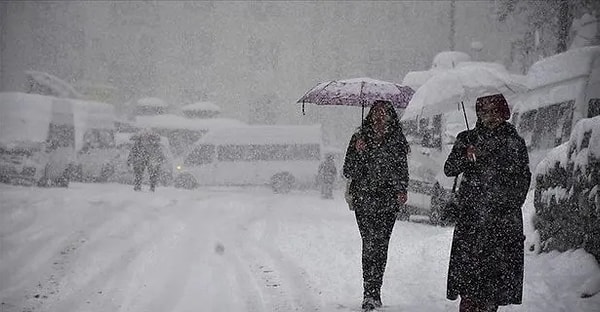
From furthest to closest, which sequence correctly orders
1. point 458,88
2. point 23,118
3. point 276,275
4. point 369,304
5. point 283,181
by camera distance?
point 283,181 → point 23,118 → point 458,88 → point 276,275 → point 369,304

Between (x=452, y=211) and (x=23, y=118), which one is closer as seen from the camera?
(x=452, y=211)

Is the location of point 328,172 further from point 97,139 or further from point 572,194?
point 572,194

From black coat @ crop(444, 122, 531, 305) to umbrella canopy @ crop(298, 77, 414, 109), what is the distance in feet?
8.17

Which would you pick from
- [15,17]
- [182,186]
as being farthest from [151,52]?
[182,186]

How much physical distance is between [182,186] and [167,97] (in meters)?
19.6

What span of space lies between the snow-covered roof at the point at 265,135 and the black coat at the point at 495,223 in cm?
1623

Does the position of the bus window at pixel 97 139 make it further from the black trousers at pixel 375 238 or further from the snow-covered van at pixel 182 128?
the black trousers at pixel 375 238

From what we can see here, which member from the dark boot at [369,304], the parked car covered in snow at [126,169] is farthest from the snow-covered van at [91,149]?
the dark boot at [369,304]

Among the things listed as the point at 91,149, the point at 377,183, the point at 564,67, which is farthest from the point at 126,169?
the point at 377,183

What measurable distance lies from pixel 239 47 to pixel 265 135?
2004 cm

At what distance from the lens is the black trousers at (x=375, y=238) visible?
18.3 ft

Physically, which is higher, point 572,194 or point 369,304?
point 572,194

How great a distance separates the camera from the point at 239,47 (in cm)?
3984

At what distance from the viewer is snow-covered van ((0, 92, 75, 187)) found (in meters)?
17.7
